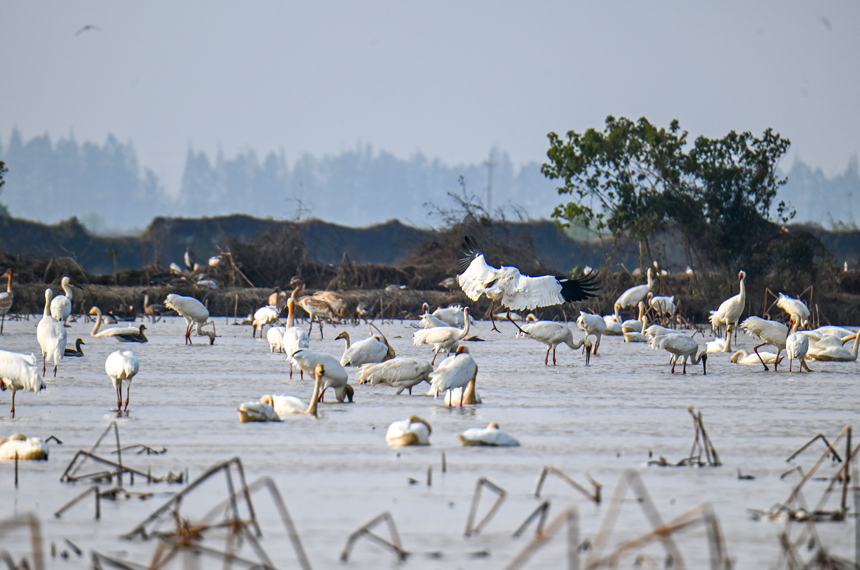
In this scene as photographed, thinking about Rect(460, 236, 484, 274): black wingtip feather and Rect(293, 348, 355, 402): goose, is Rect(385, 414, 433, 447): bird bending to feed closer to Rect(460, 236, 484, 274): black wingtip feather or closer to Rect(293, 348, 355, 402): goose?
Rect(293, 348, 355, 402): goose

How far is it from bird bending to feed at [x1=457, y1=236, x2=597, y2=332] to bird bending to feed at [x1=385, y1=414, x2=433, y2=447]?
9.56 m

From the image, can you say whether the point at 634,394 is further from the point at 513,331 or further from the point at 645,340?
the point at 513,331

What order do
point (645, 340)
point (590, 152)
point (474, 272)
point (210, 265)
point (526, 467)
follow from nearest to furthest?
point (526, 467) → point (474, 272) → point (645, 340) → point (590, 152) → point (210, 265)

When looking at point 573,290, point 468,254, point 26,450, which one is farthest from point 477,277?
point 26,450

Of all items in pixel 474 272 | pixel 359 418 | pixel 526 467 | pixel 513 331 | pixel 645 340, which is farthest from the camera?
pixel 513 331

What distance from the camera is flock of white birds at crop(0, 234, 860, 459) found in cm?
784

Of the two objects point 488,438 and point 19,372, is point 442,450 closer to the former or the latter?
point 488,438

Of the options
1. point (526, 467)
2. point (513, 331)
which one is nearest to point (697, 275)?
point (513, 331)

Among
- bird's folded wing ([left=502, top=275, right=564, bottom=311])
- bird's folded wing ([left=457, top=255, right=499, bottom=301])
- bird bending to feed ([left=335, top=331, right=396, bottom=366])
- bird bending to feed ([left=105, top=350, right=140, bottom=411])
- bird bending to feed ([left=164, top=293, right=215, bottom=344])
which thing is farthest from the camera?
bird's folded wing ([left=457, top=255, right=499, bottom=301])

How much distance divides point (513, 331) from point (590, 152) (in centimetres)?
548

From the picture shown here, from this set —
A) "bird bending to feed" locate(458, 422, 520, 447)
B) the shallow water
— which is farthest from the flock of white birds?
the shallow water

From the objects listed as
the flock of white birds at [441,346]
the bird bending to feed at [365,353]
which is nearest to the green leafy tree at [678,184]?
the flock of white birds at [441,346]

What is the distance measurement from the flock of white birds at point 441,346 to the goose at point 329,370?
11 mm

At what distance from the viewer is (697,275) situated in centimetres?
2553
